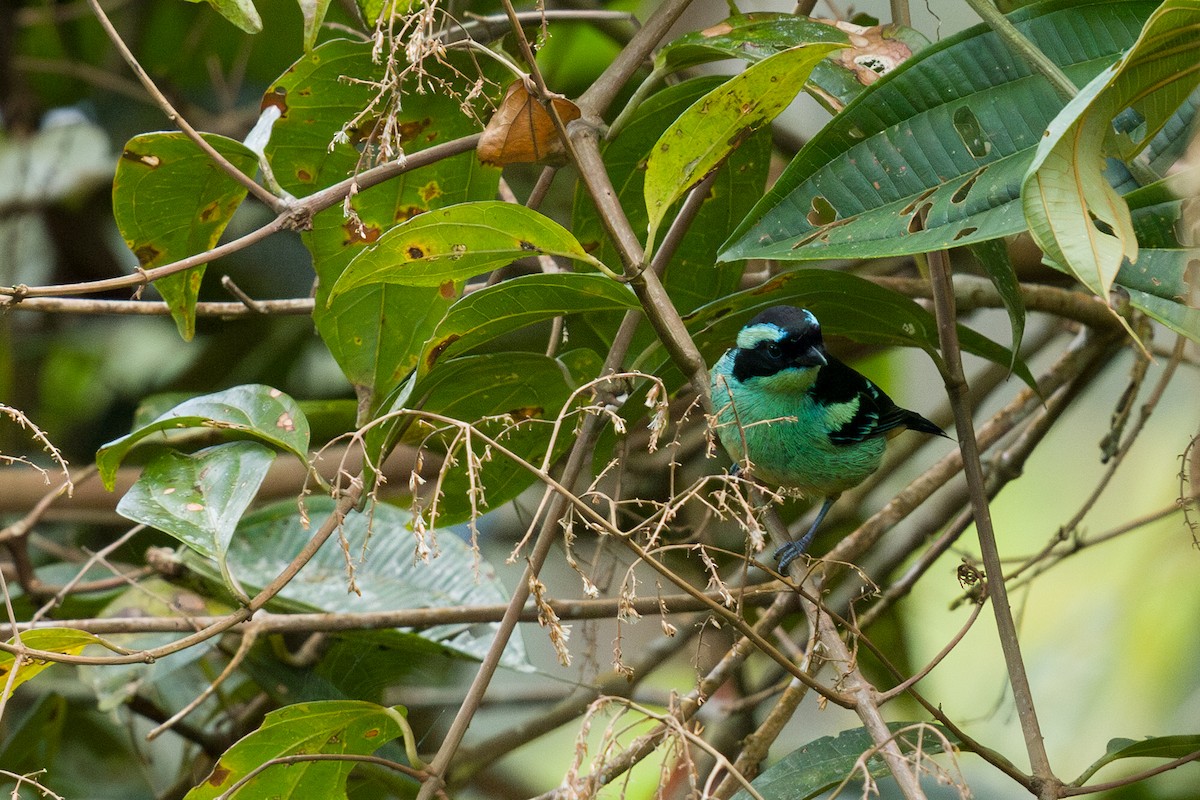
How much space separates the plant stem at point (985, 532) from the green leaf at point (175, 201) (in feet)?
3.30

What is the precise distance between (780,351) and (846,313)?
1.24 feet

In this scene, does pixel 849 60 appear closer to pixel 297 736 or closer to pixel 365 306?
pixel 365 306

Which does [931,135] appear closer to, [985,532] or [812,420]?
[985,532]

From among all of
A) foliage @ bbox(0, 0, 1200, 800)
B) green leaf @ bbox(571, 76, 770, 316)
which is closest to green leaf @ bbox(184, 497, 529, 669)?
foliage @ bbox(0, 0, 1200, 800)

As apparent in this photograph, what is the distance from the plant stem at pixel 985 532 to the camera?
51.4 inches

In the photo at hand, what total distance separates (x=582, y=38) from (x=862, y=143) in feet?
7.18

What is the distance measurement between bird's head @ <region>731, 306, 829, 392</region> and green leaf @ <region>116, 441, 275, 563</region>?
83 cm

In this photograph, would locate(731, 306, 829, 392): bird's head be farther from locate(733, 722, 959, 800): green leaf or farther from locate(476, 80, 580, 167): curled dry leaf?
locate(733, 722, 959, 800): green leaf

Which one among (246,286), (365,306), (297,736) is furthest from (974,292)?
(246,286)

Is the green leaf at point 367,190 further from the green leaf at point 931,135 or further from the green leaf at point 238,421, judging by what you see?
the green leaf at point 931,135

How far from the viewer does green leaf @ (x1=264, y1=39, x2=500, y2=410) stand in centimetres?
180

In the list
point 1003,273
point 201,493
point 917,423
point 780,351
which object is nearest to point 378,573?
point 201,493

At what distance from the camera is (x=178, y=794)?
2.46 m

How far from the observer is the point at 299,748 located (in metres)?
1.53
